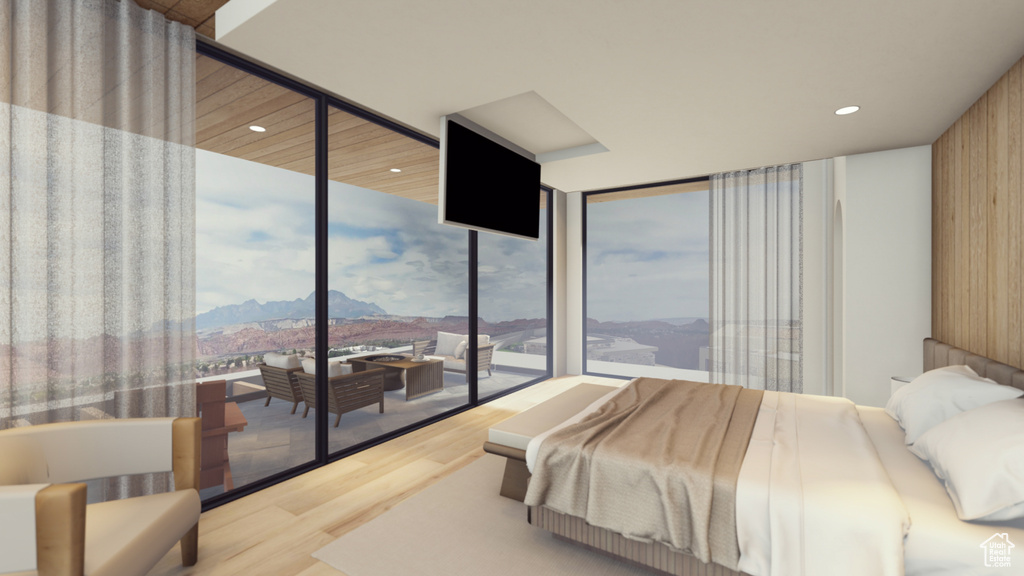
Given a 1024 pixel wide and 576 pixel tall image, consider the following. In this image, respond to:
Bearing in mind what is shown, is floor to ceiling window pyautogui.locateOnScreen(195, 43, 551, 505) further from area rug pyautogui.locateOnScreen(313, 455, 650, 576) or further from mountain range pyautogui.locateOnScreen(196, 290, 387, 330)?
area rug pyautogui.locateOnScreen(313, 455, 650, 576)

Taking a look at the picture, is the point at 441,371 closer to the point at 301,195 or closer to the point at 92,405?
the point at 301,195

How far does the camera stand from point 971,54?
7.45 ft

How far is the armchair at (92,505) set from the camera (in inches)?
48.8

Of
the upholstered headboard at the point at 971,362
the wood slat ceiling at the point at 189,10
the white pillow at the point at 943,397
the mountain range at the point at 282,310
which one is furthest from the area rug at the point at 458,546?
the wood slat ceiling at the point at 189,10

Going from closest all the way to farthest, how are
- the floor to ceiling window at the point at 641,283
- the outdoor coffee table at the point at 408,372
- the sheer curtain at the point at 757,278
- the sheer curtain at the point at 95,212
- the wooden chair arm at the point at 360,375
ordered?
1. the sheer curtain at the point at 95,212
2. the wooden chair arm at the point at 360,375
3. the outdoor coffee table at the point at 408,372
4. the sheer curtain at the point at 757,278
5. the floor to ceiling window at the point at 641,283

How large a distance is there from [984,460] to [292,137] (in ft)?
13.1

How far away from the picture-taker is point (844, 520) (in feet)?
4.83

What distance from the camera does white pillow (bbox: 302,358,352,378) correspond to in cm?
303

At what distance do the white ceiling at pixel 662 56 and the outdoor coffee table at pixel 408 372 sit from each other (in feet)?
6.51

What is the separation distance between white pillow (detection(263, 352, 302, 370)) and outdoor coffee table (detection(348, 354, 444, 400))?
453 mm

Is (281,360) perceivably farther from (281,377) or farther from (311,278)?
(311,278)

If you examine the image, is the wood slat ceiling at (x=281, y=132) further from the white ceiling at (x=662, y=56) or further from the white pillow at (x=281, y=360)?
the white pillow at (x=281, y=360)

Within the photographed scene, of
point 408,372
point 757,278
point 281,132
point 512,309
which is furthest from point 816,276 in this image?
point 281,132

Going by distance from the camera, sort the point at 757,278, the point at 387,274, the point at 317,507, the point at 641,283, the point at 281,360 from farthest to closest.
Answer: the point at 641,283
the point at 757,278
the point at 387,274
the point at 281,360
the point at 317,507
